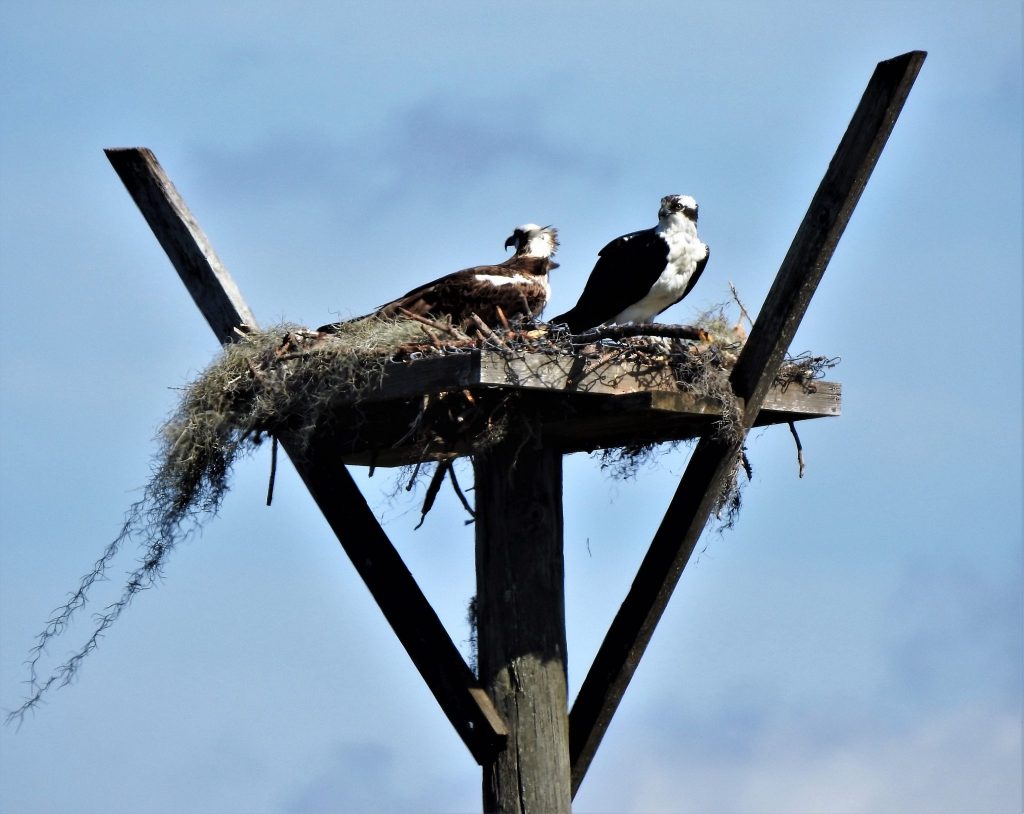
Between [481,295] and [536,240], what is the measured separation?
92cm

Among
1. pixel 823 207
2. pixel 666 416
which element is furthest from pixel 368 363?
pixel 823 207

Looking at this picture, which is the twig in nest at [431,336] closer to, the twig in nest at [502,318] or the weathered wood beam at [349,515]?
the twig in nest at [502,318]

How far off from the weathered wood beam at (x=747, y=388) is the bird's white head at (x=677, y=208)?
191cm

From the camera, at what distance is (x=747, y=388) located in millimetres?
5672

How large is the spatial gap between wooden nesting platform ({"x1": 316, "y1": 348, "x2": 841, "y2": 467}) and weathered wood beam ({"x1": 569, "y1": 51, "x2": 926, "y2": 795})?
179mm

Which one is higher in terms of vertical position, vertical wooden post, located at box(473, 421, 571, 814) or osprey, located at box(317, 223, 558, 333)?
osprey, located at box(317, 223, 558, 333)

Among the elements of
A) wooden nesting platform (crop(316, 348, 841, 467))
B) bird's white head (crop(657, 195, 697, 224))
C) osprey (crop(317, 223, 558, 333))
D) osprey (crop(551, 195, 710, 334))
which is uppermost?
bird's white head (crop(657, 195, 697, 224))

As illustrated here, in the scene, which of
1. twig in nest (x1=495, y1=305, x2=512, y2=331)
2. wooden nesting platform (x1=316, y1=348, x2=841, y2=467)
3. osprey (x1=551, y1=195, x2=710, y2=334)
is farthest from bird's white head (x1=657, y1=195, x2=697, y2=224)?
wooden nesting platform (x1=316, y1=348, x2=841, y2=467)

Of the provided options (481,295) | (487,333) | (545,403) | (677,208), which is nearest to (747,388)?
(545,403)

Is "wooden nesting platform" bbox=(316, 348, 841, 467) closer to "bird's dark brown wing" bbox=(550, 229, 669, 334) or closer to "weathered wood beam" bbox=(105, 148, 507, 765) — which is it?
"weathered wood beam" bbox=(105, 148, 507, 765)

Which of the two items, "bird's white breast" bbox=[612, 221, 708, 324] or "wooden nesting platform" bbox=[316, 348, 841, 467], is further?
"bird's white breast" bbox=[612, 221, 708, 324]

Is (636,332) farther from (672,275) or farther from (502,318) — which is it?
(672,275)

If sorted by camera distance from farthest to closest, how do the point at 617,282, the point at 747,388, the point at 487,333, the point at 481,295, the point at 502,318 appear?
the point at 617,282, the point at 481,295, the point at 502,318, the point at 747,388, the point at 487,333

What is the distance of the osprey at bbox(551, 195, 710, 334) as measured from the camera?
7227 millimetres
